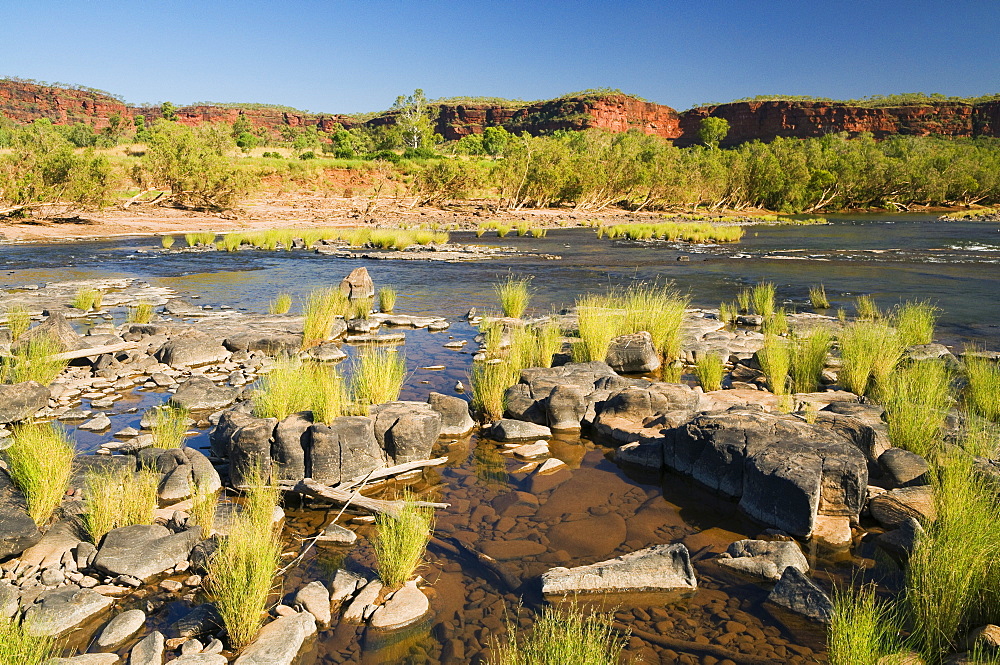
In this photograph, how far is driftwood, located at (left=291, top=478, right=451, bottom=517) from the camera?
17.7 feet

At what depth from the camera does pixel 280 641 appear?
374 centimetres

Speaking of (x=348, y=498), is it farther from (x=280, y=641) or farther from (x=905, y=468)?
(x=905, y=468)

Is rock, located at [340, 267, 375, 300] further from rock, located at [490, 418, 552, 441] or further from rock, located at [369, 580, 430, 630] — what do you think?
rock, located at [369, 580, 430, 630]

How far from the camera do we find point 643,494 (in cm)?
604

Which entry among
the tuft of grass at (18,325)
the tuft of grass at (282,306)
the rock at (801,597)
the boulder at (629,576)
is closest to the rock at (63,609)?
the boulder at (629,576)

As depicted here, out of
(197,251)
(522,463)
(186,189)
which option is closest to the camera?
(522,463)

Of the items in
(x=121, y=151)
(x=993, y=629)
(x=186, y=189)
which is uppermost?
(x=121, y=151)

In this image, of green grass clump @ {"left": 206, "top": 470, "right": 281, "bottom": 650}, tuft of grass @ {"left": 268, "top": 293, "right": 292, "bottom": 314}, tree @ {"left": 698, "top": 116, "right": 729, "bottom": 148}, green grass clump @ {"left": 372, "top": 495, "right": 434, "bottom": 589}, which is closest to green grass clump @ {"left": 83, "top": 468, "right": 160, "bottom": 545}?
green grass clump @ {"left": 206, "top": 470, "right": 281, "bottom": 650}

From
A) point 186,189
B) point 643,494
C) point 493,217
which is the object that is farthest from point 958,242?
point 186,189

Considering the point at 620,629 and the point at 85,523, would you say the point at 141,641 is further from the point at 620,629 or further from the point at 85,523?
the point at 620,629

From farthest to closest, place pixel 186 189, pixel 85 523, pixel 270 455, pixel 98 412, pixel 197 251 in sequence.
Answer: pixel 186 189 → pixel 197 251 → pixel 98 412 → pixel 270 455 → pixel 85 523

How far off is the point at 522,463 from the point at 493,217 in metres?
47.6

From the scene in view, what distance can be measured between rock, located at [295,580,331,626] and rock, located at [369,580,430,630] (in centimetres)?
29

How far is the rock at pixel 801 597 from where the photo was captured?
4.04m
